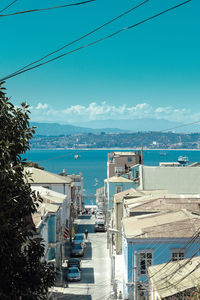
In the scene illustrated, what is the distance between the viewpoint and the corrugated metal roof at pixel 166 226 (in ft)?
79.2

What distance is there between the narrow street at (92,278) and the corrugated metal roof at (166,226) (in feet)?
20.6

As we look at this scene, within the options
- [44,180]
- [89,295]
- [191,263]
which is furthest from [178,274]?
[44,180]

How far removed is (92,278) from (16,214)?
26801 mm

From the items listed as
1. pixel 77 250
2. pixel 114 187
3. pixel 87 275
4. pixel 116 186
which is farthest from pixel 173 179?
pixel 87 275

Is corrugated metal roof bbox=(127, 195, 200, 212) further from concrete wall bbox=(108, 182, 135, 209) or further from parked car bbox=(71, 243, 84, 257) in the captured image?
concrete wall bbox=(108, 182, 135, 209)

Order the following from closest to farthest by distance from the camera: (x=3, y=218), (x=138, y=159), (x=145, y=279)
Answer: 1. (x=3, y=218)
2. (x=145, y=279)
3. (x=138, y=159)

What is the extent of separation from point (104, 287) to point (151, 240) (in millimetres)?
10991

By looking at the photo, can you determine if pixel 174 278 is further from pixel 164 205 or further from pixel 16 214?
pixel 164 205

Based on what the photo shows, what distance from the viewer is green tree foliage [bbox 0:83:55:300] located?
11.0m

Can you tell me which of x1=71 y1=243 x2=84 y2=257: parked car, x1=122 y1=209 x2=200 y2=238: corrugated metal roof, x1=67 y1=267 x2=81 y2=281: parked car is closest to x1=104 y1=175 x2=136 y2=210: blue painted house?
x1=71 y1=243 x2=84 y2=257: parked car

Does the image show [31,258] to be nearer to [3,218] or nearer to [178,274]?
[3,218]

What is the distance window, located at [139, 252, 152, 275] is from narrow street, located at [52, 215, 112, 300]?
21.5 feet

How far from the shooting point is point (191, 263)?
1708 cm

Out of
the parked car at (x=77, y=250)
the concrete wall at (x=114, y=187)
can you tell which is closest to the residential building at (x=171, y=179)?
the concrete wall at (x=114, y=187)
